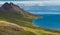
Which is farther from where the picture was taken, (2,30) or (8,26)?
(8,26)

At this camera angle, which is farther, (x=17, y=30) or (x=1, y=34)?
(x=17, y=30)

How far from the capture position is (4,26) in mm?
148875

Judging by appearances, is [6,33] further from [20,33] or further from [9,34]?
[20,33]

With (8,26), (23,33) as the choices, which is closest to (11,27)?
(8,26)

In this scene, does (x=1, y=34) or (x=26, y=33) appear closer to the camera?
(x=1, y=34)

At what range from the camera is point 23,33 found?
14462 cm

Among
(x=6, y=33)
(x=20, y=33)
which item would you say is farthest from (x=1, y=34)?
(x=20, y=33)

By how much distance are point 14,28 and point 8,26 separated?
17.1 feet

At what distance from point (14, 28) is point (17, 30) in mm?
3605

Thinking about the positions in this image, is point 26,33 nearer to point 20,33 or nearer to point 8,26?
point 20,33

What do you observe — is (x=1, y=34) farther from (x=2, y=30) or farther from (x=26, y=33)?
(x=26, y=33)

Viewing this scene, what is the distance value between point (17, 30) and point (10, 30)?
19.5 ft

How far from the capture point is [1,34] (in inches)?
5177

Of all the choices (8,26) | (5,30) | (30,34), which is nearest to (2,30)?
(5,30)
